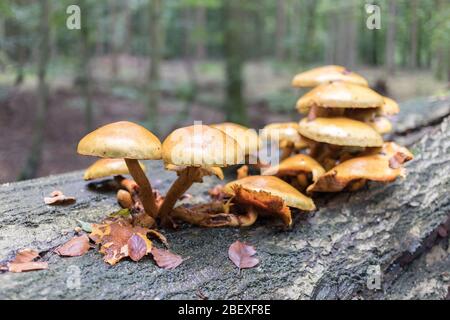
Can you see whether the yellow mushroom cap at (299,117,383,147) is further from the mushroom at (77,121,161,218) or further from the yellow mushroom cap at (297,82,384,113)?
the mushroom at (77,121,161,218)

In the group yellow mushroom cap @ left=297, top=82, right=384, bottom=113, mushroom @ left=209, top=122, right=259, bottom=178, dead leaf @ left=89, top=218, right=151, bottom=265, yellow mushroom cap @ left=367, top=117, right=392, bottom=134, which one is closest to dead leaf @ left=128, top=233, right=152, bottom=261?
dead leaf @ left=89, top=218, right=151, bottom=265

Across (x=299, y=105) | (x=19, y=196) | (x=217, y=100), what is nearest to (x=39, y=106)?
(x=19, y=196)

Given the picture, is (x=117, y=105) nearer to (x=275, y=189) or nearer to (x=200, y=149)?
(x=275, y=189)

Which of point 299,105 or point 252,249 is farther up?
point 299,105

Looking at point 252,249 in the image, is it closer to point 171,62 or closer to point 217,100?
point 217,100

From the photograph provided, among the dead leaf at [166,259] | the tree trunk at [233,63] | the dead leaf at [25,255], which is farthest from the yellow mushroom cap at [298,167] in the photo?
the tree trunk at [233,63]

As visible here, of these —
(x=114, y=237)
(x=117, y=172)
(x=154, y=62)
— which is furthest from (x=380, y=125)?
(x=154, y=62)

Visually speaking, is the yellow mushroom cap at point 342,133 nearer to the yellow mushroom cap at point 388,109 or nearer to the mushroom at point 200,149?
the yellow mushroom cap at point 388,109
